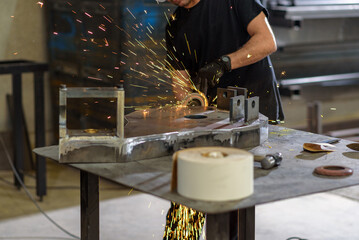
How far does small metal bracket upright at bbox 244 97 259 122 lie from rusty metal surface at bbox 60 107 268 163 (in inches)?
0.7

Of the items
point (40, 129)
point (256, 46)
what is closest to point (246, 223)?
point (256, 46)

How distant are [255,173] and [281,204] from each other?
190 centimetres

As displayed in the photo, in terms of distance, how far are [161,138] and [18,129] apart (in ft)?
6.90

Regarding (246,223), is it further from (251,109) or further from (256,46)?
(256,46)

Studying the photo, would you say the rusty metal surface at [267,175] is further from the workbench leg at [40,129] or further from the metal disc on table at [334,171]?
the workbench leg at [40,129]

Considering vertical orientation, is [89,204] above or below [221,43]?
below

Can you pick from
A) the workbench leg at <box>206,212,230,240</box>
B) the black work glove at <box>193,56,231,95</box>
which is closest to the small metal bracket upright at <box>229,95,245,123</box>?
the black work glove at <box>193,56,231,95</box>

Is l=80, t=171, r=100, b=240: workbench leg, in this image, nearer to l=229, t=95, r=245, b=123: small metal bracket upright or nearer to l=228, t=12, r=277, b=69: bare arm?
l=229, t=95, r=245, b=123: small metal bracket upright

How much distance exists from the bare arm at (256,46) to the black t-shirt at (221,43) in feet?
0.24

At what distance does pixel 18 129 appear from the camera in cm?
359

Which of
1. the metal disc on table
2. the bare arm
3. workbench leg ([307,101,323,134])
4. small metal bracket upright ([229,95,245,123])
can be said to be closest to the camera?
the metal disc on table

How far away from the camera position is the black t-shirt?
7.87 ft

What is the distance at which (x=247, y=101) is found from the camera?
6.02 feet

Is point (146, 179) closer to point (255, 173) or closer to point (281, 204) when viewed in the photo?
point (255, 173)
